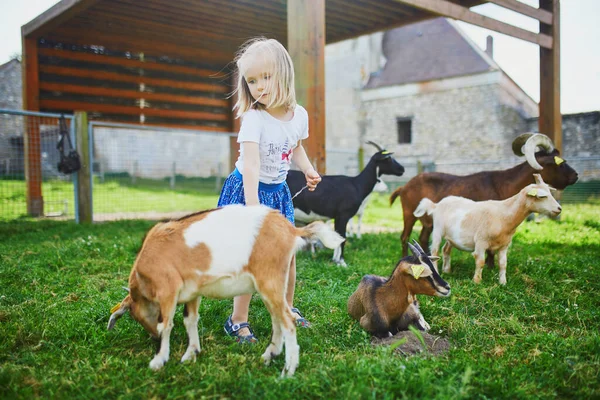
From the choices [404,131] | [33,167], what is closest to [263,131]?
[33,167]

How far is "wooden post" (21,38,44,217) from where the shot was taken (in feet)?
28.7

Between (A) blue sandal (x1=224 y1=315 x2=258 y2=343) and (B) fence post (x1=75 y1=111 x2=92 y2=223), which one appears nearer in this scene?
(A) blue sandal (x1=224 y1=315 x2=258 y2=343)

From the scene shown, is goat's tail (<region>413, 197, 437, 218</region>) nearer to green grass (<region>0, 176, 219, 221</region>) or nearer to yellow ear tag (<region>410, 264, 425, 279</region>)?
yellow ear tag (<region>410, 264, 425, 279</region>)

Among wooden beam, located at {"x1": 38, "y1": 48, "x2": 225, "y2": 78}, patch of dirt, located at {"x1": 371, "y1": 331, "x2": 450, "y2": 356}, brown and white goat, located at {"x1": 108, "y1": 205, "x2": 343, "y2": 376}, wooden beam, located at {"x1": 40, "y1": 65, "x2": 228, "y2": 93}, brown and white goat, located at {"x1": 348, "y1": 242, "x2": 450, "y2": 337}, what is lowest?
patch of dirt, located at {"x1": 371, "y1": 331, "x2": 450, "y2": 356}

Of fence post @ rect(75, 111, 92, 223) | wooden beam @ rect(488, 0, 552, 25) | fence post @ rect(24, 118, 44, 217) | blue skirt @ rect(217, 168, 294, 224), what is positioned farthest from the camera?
fence post @ rect(24, 118, 44, 217)

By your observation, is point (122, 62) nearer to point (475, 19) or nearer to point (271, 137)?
point (475, 19)

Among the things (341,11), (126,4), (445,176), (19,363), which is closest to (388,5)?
(341,11)

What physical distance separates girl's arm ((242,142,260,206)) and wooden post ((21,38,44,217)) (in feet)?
25.0

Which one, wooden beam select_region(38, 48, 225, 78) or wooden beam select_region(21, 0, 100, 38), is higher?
wooden beam select_region(21, 0, 100, 38)

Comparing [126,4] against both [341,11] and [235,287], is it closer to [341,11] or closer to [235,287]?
[341,11]

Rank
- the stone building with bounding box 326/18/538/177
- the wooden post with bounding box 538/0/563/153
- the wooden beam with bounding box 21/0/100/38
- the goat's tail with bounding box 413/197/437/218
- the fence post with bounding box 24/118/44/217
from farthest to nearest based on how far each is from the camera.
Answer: the stone building with bounding box 326/18/538/177 < the wooden post with bounding box 538/0/563/153 < the fence post with bounding box 24/118/44/217 < the wooden beam with bounding box 21/0/100/38 < the goat's tail with bounding box 413/197/437/218

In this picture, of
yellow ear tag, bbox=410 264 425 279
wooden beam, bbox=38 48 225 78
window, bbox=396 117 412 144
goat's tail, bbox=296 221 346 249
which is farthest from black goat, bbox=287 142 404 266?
window, bbox=396 117 412 144

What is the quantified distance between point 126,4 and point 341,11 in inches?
159

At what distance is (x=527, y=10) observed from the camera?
8.66 m
